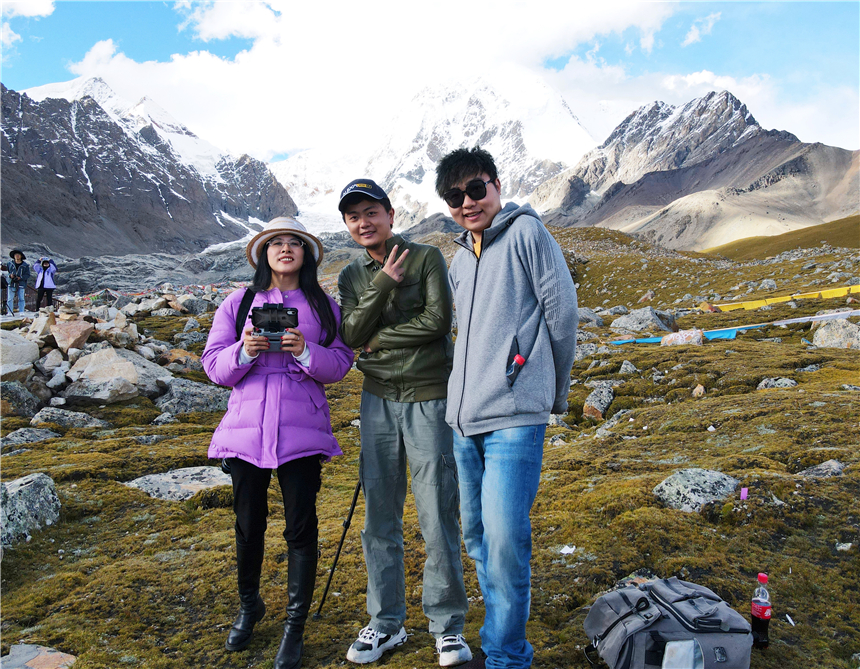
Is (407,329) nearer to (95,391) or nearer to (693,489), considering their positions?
(693,489)

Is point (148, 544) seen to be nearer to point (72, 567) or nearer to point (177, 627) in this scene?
point (72, 567)

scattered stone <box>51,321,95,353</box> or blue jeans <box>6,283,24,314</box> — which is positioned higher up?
blue jeans <box>6,283,24,314</box>

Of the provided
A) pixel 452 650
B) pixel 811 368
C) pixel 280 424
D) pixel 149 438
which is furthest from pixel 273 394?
pixel 811 368

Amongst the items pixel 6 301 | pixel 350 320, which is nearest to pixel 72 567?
pixel 350 320

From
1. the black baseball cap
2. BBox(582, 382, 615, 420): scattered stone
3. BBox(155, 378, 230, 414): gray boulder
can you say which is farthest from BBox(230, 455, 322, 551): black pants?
BBox(582, 382, 615, 420): scattered stone

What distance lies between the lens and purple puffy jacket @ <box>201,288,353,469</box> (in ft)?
14.2

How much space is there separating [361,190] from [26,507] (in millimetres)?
6375

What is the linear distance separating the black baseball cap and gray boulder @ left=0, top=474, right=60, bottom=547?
6077 millimetres

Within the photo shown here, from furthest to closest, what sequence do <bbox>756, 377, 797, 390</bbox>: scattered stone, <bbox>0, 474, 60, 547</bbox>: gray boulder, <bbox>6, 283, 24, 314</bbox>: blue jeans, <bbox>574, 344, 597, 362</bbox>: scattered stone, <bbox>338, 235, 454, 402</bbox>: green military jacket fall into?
<bbox>6, 283, 24, 314</bbox>: blue jeans < <bbox>574, 344, 597, 362</bbox>: scattered stone < <bbox>756, 377, 797, 390</bbox>: scattered stone < <bbox>0, 474, 60, 547</bbox>: gray boulder < <bbox>338, 235, 454, 402</bbox>: green military jacket

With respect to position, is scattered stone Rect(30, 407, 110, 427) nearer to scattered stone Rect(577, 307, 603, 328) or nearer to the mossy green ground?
the mossy green ground

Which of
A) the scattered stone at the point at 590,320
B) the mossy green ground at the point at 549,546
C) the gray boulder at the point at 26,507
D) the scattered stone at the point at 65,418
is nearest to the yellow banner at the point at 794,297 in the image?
the scattered stone at the point at 590,320

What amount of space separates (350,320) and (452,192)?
1478 millimetres

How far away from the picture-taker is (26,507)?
21.6 ft

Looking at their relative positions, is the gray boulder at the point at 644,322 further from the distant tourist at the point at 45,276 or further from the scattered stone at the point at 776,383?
the distant tourist at the point at 45,276
